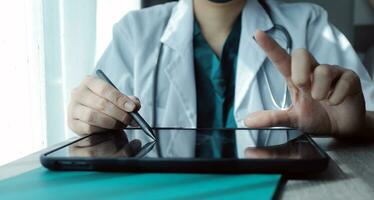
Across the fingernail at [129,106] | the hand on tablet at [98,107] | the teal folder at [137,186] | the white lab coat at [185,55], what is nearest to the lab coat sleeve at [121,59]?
the white lab coat at [185,55]

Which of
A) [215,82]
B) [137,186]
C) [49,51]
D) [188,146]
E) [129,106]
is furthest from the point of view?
[49,51]

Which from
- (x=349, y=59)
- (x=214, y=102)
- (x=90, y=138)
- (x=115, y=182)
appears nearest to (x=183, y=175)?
(x=115, y=182)

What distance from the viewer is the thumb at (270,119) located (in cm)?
62

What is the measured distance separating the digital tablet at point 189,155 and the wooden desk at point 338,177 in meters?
0.02

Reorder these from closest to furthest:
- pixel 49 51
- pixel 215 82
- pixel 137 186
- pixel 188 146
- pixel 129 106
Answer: pixel 137 186 → pixel 188 146 → pixel 129 106 → pixel 215 82 → pixel 49 51

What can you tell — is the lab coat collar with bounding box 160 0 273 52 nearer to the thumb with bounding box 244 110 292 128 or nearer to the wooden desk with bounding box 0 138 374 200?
the thumb with bounding box 244 110 292 128

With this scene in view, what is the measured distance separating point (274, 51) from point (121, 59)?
51 centimetres

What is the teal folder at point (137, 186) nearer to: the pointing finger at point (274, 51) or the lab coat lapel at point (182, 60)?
the pointing finger at point (274, 51)

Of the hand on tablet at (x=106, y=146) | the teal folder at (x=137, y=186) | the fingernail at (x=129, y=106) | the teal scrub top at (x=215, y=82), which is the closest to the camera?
the teal folder at (x=137, y=186)

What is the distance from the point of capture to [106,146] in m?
0.50

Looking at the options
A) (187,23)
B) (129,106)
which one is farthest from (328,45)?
(129,106)

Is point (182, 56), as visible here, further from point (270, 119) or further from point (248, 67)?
point (270, 119)

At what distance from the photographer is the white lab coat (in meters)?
0.97

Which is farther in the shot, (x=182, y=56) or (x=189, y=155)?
(x=182, y=56)
